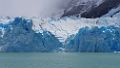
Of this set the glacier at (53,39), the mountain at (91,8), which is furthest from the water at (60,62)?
the mountain at (91,8)

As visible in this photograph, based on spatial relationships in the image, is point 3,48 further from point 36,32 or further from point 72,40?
point 72,40

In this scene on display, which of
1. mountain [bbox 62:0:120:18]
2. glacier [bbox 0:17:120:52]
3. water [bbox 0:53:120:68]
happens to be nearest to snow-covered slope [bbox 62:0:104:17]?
mountain [bbox 62:0:120:18]

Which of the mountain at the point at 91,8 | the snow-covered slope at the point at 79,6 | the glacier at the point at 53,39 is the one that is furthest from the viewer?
the snow-covered slope at the point at 79,6

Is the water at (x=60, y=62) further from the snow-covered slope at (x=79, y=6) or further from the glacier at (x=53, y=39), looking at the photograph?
the snow-covered slope at (x=79, y=6)

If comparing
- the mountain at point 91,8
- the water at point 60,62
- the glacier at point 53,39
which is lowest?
the water at point 60,62

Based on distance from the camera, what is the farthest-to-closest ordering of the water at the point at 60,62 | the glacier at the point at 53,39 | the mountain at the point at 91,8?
the mountain at the point at 91,8
the glacier at the point at 53,39
the water at the point at 60,62

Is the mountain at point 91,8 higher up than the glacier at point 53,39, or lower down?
higher up

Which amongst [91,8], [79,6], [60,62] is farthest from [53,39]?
[79,6]

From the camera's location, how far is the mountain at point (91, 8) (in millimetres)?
57500

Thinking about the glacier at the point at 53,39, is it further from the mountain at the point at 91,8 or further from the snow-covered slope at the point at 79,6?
the snow-covered slope at the point at 79,6

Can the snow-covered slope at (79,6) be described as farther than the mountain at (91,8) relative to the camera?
Yes

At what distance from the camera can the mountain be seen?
57.5 metres

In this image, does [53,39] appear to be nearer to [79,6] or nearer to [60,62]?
[60,62]

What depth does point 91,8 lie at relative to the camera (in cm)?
6094
